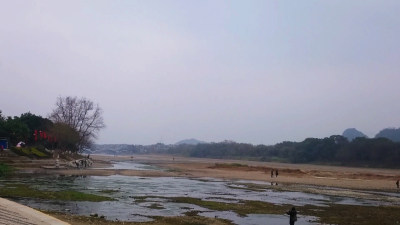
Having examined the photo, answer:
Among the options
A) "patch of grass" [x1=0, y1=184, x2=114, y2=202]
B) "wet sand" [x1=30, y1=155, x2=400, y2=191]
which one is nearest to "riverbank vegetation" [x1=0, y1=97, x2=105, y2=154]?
"wet sand" [x1=30, y1=155, x2=400, y2=191]

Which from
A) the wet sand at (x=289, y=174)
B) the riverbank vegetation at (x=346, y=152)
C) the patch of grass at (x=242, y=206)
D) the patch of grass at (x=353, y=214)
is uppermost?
the riverbank vegetation at (x=346, y=152)

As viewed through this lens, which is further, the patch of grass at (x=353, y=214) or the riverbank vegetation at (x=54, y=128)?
the riverbank vegetation at (x=54, y=128)

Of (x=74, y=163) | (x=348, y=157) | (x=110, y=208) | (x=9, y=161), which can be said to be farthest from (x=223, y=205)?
Answer: (x=348, y=157)

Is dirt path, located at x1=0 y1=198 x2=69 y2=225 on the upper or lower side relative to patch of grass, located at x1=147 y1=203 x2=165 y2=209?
upper

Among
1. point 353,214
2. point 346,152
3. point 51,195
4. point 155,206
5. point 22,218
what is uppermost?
point 346,152

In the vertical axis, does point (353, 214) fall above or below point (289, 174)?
below

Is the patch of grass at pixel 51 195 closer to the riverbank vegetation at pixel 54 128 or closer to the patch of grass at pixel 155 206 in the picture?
the patch of grass at pixel 155 206

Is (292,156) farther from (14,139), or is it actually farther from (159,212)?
(159,212)

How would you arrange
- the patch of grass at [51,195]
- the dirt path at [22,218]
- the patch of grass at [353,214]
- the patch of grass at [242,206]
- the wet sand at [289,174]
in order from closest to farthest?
the dirt path at [22,218]
the patch of grass at [353,214]
the patch of grass at [242,206]
the patch of grass at [51,195]
the wet sand at [289,174]

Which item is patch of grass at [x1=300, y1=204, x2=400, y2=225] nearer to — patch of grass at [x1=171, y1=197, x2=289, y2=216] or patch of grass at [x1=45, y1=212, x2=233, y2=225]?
patch of grass at [x1=171, y1=197, x2=289, y2=216]

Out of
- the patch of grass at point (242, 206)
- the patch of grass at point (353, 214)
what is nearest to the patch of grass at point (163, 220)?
the patch of grass at point (242, 206)

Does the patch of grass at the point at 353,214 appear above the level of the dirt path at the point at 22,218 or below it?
below

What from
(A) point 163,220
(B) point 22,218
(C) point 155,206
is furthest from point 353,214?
(B) point 22,218

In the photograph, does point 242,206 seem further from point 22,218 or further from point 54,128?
point 54,128
